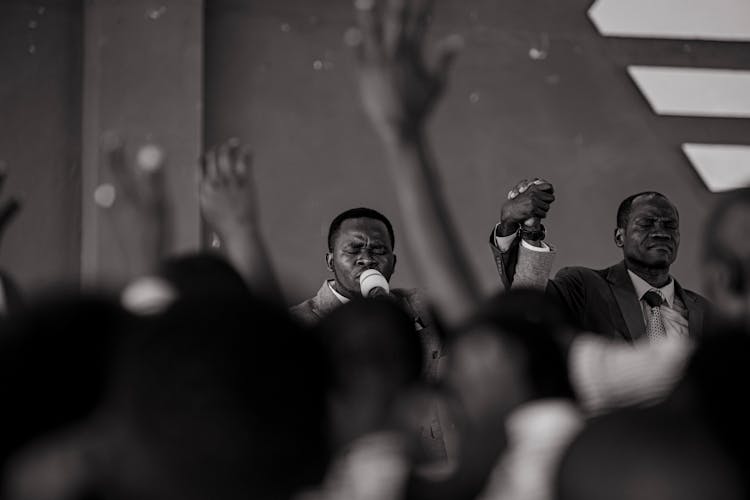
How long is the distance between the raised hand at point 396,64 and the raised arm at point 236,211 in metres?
0.38

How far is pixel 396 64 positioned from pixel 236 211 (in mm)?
580

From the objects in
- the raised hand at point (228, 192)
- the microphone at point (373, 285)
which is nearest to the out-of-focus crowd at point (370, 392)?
the raised hand at point (228, 192)

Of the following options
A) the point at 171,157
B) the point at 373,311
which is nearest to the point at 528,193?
the point at 373,311

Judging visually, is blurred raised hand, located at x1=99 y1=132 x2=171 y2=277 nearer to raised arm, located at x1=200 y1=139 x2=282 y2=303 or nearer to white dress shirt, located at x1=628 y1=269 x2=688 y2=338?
raised arm, located at x1=200 y1=139 x2=282 y2=303

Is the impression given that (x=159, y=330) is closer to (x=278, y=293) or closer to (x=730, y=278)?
(x=730, y=278)

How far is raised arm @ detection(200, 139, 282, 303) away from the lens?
7.11 feet

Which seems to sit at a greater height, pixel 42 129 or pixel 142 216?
pixel 42 129

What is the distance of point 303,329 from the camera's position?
1.07m

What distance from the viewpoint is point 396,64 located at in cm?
194

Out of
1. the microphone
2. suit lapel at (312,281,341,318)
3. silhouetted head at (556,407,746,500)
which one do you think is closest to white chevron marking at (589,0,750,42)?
suit lapel at (312,281,341,318)

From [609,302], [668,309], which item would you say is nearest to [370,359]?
[609,302]

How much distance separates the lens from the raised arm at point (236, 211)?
2.17 metres

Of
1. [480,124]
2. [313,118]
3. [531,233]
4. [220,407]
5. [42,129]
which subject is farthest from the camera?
[480,124]

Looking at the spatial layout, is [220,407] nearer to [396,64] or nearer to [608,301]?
[396,64]
